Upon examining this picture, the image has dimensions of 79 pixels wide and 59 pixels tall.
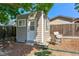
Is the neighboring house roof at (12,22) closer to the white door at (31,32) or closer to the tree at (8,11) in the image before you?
the tree at (8,11)

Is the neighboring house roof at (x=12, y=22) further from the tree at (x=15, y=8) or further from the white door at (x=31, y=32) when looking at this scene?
the white door at (x=31, y=32)

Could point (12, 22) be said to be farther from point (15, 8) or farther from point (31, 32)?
point (31, 32)

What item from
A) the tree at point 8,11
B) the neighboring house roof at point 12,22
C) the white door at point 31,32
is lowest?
the white door at point 31,32

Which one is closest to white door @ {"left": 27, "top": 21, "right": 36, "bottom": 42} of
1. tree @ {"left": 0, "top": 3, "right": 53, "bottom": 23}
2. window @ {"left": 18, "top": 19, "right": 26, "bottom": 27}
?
window @ {"left": 18, "top": 19, "right": 26, "bottom": 27}

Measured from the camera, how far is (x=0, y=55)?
8750 mm

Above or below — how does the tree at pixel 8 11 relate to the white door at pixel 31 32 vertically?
above

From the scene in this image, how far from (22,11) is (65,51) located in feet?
5.88

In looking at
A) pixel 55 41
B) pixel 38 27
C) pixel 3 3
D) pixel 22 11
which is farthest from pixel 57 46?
pixel 3 3

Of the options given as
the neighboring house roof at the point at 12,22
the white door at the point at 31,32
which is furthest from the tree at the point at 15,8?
the white door at the point at 31,32

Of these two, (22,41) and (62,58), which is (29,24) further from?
(62,58)

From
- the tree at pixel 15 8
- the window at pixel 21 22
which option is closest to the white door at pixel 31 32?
the window at pixel 21 22

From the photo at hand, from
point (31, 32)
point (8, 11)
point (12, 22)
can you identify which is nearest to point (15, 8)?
point (8, 11)

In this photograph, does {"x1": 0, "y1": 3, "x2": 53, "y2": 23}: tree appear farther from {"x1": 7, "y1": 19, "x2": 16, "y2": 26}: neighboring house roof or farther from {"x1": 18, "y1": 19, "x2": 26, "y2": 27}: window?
{"x1": 18, "y1": 19, "x2": 26, "y2": 27}: window

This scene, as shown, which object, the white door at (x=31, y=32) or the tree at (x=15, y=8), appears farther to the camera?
the white door at (x=31, y=32)
